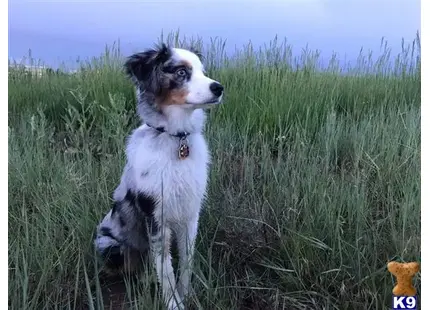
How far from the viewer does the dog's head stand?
1.78 m

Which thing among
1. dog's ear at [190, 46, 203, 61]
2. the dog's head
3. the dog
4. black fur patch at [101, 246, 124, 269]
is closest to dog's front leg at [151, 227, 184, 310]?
the dog

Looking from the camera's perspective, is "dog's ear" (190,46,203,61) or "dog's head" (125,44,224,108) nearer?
"dog's head" (125,44,224,108)

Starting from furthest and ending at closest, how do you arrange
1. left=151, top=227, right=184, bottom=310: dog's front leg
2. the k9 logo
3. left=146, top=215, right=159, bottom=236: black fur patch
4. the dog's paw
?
left=146, top=215, right=159, bottom=236: black fur patch
left=151, top=227, right=184, bottom=310: dog's front leg
the dog's paw
the k9 logo

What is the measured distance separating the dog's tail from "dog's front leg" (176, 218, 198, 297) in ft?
0.45

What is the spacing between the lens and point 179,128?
1.93 m

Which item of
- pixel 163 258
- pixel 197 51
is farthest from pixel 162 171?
pixel 197 51

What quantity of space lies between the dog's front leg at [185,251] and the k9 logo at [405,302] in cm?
64

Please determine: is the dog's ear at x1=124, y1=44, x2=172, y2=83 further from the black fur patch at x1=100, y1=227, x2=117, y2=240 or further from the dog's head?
the black fur patch at x1=100, y1=227, x2=117, y2=240

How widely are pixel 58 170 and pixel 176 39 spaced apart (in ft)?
2.41

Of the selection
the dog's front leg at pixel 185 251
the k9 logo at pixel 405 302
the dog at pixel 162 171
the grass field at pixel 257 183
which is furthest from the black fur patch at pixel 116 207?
the k9 logo at pixel 405 302

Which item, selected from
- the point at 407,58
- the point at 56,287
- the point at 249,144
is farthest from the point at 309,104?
the point at 56,287

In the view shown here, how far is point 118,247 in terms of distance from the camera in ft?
6.60

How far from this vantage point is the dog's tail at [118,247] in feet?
6.55

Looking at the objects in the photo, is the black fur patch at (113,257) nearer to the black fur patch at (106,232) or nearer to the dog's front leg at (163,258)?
the black fur patch at (106,232)
